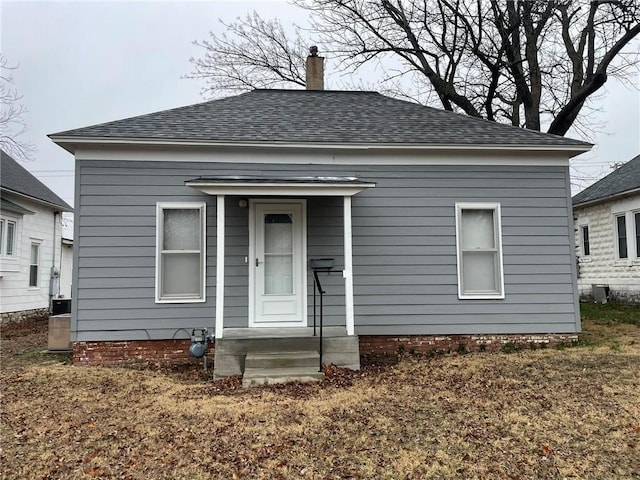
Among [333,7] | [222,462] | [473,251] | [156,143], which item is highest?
[333,7]

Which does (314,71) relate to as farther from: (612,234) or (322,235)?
(612,234)

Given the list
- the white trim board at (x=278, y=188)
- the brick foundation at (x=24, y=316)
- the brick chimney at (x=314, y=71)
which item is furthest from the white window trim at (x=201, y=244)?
the brick foundation at (x=24, y=316)

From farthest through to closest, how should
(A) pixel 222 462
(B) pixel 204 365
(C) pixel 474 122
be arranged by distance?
(C) pixel 474 122 → (B) pixel 204 365 → (A) pixel 222 462

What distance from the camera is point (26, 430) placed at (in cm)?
419

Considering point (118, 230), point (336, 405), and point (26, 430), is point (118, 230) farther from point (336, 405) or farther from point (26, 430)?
point (336, 405)

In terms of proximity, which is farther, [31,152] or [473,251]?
[31,152]

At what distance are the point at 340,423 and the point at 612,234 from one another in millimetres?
12942

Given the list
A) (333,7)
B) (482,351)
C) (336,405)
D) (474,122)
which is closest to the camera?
(336,405)

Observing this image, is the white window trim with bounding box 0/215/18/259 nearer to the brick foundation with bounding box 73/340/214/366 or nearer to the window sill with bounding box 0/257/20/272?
the window sill with bounding box 0/257/20/272

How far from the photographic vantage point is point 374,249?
7.32m

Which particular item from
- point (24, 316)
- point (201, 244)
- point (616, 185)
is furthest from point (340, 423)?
point (616, 185)

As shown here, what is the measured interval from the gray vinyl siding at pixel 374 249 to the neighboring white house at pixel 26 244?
6236mm

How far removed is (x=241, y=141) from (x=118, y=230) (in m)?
2.37

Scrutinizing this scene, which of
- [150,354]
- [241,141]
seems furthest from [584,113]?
[150,354]
